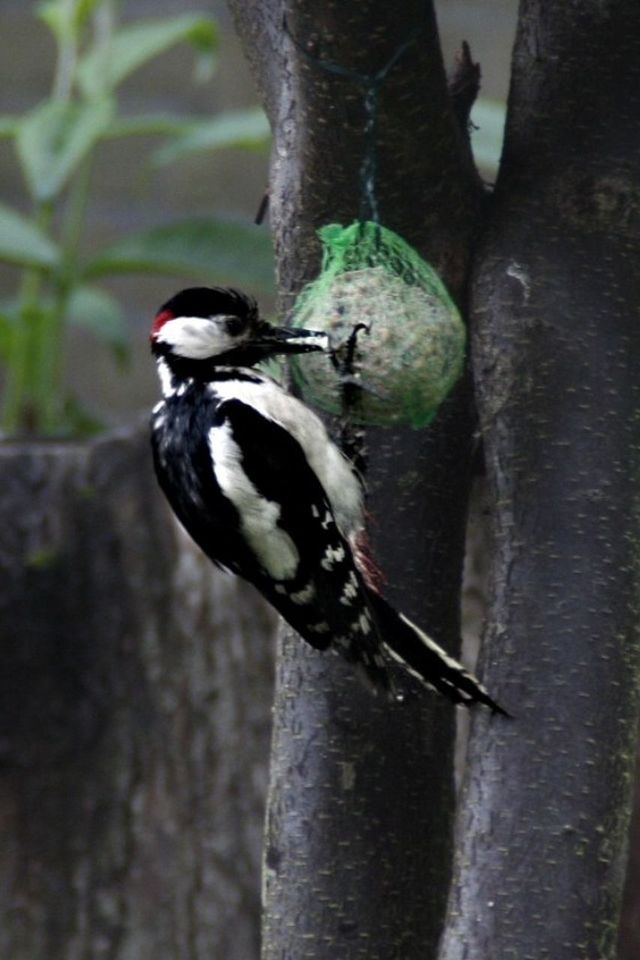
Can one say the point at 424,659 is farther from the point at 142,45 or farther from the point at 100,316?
the point at 142,45

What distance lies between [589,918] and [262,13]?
116 cm

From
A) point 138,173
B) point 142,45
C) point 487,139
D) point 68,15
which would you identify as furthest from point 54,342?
point 138,173

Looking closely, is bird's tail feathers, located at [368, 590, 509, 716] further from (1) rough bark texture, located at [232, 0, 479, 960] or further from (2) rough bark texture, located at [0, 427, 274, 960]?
(2) rough bark texture, located at [0, 427, 274, 960]

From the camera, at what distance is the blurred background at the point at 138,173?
203 inches

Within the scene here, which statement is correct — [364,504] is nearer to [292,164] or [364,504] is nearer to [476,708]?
[476,708]

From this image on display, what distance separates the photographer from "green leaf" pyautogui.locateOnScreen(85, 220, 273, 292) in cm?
327

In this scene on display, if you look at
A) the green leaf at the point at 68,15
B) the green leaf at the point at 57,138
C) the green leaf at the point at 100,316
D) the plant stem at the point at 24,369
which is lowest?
the plant stem at the point at 24,369

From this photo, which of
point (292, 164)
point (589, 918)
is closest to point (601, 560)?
point (589, 918)

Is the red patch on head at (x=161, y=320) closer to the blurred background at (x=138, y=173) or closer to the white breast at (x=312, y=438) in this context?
the white breast at (x=312, y=438)

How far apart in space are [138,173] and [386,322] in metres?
3.63

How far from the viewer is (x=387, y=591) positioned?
1871 millimetres

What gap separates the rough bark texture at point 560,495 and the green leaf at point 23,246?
1.53m

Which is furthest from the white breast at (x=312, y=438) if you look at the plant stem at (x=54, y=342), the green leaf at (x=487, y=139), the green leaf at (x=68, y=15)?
the green leaf at (x=68, y=15)

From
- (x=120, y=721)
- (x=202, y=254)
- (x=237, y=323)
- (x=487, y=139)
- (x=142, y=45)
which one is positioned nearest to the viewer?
(x=237, y=323)
